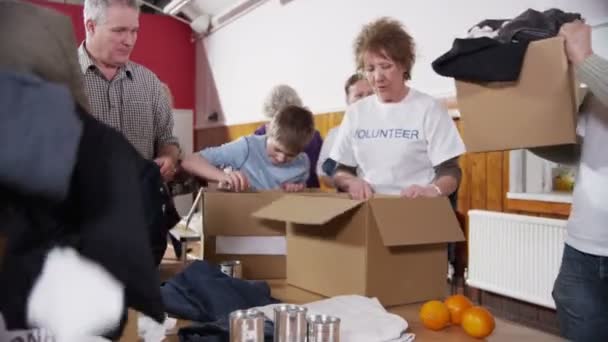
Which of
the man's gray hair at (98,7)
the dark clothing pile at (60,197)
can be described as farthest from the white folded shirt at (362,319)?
the man's gray hair at (98,7)

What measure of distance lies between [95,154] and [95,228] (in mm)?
73

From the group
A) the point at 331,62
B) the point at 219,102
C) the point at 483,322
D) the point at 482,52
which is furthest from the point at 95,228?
the point at 219,102

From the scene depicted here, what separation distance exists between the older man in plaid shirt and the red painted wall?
5771 mm

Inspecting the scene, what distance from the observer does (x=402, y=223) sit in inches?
53.7

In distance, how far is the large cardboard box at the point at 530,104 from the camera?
1.34 m

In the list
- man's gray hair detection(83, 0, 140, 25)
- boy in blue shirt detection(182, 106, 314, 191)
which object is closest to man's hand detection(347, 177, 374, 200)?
boy in blue shirt detection(182, 106, 314, 191)

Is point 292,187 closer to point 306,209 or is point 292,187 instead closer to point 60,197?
point 306,209

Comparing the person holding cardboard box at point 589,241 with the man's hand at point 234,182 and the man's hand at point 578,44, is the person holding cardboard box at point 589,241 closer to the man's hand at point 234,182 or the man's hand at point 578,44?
the man's hand at point 578,44

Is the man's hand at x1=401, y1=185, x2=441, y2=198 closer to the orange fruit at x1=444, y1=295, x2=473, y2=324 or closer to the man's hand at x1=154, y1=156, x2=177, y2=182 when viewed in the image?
the orange fruit at x1=444, y1=295, x2=473, y2=324

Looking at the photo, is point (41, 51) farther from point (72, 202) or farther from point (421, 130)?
point (421, 130)

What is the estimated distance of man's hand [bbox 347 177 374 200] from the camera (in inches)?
61.7

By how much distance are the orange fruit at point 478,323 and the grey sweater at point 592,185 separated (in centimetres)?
56

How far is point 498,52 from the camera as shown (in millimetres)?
1381

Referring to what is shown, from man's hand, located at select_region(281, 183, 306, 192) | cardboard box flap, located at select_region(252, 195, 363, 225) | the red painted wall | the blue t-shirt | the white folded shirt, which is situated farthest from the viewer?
the red painted wall
